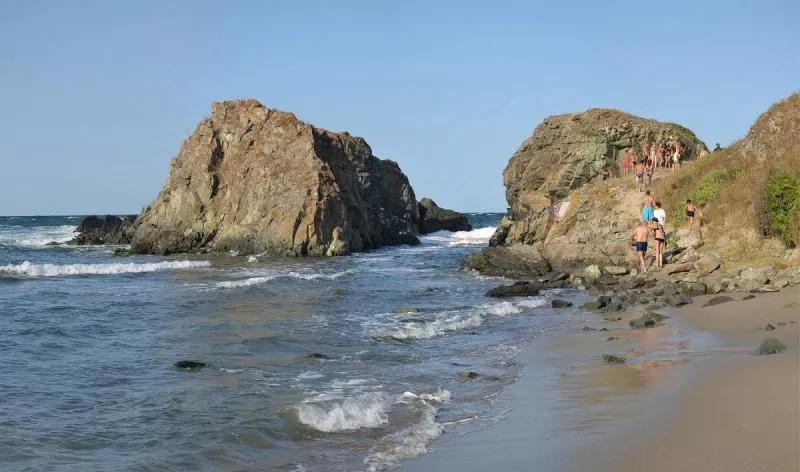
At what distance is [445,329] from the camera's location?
16.0 m

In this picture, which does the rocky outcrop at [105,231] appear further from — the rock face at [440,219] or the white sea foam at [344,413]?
the white sea foam at [344,413]

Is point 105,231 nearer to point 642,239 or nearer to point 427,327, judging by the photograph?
point 642,239

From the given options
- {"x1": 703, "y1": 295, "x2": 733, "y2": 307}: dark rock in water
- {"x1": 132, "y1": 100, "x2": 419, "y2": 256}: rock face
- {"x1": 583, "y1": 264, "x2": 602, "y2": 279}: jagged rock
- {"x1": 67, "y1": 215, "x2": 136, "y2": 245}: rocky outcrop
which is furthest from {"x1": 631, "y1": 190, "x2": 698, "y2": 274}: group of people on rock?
{"x1": 67, "y1": 215, "x2": 136, "y2": 245}: rocky outcrop

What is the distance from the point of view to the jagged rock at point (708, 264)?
19656mm

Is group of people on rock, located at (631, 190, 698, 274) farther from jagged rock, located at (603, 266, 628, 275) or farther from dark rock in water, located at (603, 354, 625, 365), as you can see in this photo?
dark rock in water, located at (603, 354, 625, 365)

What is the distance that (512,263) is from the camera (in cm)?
2800

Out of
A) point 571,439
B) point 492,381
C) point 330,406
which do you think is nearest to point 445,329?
point 492,381

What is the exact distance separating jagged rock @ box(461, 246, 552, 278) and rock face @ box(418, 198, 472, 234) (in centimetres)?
5063

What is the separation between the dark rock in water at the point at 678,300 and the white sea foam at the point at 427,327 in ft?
13.5

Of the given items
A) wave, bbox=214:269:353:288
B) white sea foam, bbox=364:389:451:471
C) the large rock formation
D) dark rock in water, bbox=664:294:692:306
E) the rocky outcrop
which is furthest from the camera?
the rocky outcrop

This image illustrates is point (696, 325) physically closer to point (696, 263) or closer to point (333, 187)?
point (696, 263)

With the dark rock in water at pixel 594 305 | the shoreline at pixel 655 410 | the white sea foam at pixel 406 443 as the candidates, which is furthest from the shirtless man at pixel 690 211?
the white sea foam at pixel 406 443

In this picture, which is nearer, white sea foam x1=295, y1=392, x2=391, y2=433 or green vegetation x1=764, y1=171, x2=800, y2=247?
white sea foam x1=295, y1=392, x2=391, y2=433

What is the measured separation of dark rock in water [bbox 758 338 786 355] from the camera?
8836 mm
